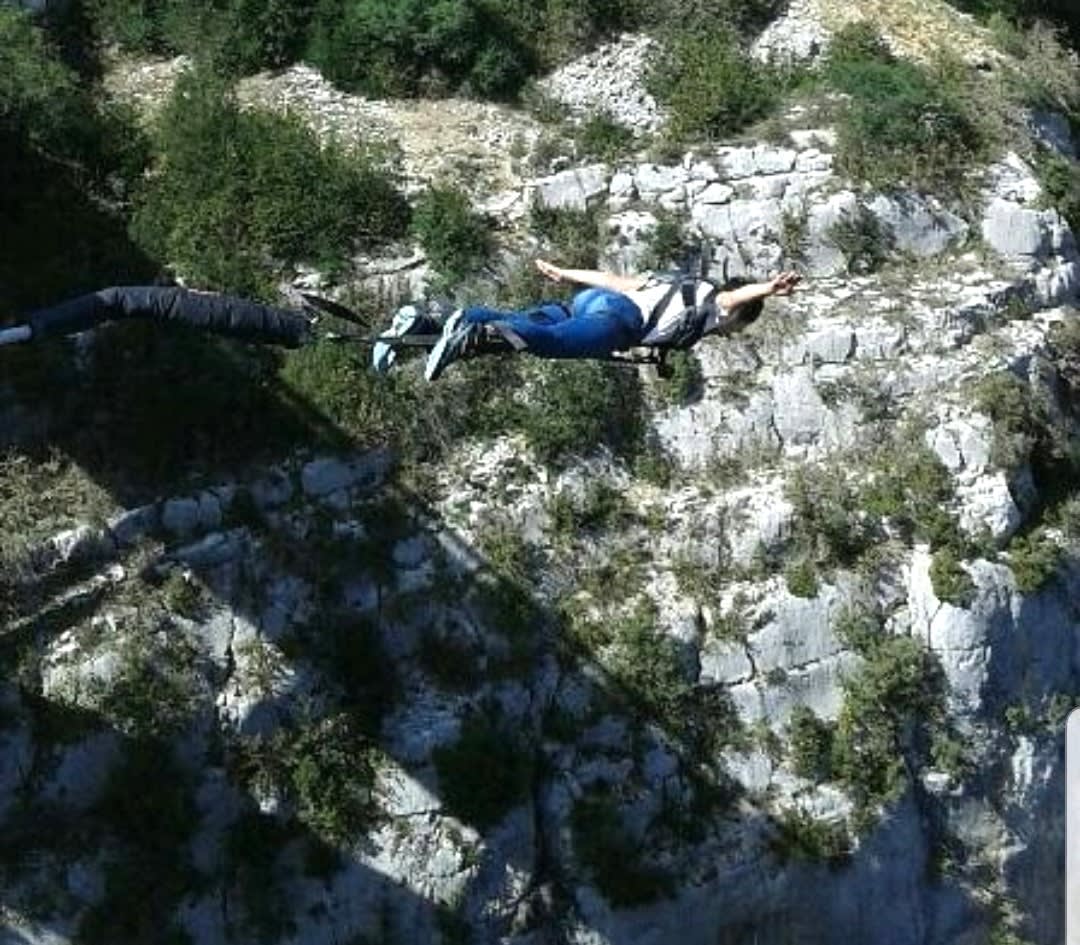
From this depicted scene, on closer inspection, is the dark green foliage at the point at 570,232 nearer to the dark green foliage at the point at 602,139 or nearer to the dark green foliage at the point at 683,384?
the dark green foliage at the point at 602,139

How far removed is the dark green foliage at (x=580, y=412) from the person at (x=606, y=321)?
18.9ft

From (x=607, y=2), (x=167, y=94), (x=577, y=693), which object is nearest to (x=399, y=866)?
(x=577, y=693)

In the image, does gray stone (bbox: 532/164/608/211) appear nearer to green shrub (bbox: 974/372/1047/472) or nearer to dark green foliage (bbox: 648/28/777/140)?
dark green foliage (bbox: 648/28/777/140)

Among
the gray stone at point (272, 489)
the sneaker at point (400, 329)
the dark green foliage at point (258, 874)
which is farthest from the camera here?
the gray stone at point (272, 489)

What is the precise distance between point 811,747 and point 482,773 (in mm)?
2856

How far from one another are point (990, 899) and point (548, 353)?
852cm

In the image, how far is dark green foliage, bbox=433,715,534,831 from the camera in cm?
1434

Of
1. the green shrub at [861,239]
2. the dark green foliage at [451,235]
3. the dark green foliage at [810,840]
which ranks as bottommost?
the dark green foliage at [810,840]

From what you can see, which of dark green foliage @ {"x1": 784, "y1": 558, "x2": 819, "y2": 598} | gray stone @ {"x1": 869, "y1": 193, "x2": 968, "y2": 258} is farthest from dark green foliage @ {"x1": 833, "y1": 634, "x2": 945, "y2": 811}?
gray stone @ {"x1": 869, "y1": 193, "x2": 968, "y2": 258}

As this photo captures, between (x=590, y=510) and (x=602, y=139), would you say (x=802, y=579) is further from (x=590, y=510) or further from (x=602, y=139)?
(x=602, y=139)

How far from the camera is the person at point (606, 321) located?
8.95 m

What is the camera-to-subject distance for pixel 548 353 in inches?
362

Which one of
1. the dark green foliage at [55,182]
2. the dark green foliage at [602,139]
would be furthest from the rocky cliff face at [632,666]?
the dark green foliage at [55,182]

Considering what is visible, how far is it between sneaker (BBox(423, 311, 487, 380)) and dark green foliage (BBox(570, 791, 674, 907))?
21.7ft
